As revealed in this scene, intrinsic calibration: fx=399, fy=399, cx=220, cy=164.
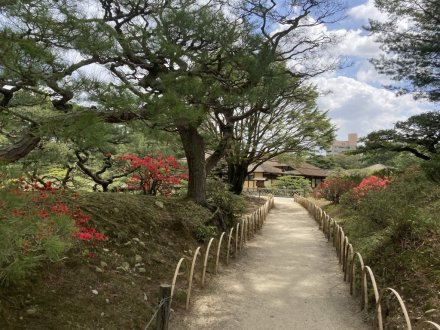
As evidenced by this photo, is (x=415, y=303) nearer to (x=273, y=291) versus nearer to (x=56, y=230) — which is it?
(x=273, y=291)

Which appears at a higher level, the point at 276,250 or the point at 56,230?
the point at 56,230

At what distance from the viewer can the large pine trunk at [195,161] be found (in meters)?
9.05

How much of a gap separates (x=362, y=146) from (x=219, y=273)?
8953 mm

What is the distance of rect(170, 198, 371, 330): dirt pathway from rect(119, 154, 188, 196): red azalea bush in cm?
281

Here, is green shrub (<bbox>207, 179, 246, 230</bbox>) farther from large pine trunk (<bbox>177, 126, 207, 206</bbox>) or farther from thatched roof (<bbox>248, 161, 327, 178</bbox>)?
thatched roof (<bbox>248, 161, 327, 178</bbox>)

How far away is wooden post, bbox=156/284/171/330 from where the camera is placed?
4.10 metres

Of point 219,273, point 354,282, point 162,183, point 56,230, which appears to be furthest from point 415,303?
point 162,183

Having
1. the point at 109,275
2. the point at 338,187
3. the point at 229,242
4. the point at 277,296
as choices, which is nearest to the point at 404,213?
the point at 277,296

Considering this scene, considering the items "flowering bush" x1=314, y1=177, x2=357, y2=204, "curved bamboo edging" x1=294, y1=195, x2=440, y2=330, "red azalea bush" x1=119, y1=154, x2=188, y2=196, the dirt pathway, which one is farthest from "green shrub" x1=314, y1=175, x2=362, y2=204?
"red azalea bush" x1=119, y1=154, x2=188, y2=196

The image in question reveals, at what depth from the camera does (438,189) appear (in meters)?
8.16

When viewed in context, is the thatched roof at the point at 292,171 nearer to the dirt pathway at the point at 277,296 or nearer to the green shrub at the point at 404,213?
the green shrub at the point at 404,213

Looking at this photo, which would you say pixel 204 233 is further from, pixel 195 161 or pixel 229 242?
pixel 195 161

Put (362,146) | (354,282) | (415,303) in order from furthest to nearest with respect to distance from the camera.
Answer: (362,146) → (354,282) → (415,303)

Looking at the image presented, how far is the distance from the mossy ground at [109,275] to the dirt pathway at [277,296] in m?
0.71
